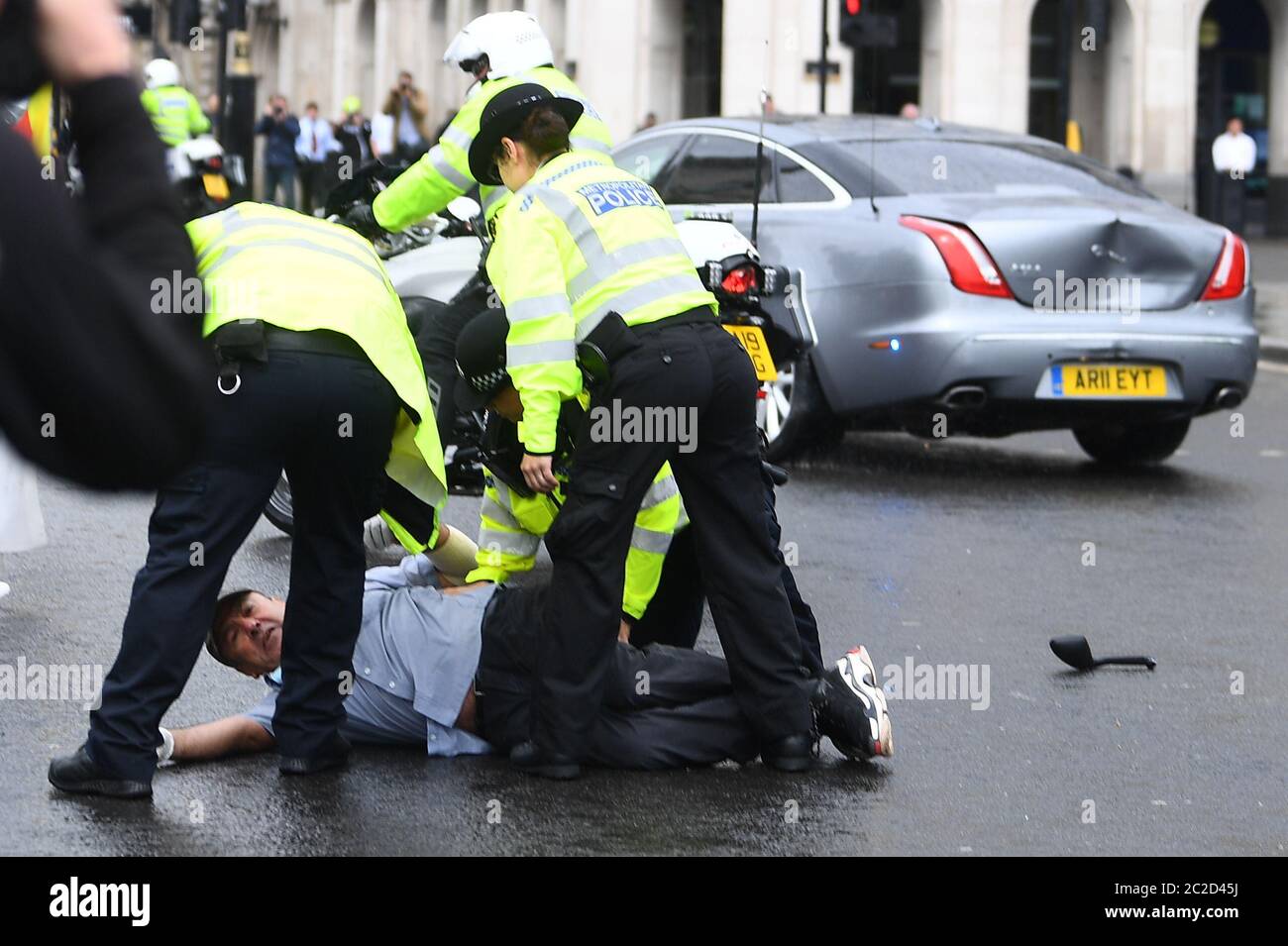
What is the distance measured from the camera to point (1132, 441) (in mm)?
11391

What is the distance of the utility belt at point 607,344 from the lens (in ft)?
17.9

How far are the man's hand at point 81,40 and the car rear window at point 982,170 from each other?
343 inches

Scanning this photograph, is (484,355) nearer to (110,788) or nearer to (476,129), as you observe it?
(476,129)

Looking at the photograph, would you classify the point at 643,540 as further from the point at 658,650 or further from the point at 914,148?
the point at 914,148

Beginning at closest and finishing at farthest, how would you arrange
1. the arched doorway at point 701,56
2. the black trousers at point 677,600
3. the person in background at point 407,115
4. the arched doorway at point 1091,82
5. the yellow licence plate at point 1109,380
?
the black trousers at point 677,600
the yellow licence plate at point 1109,380
the person in background at point 407,115
the arched doorway at point 1091,82
the arched doorway at point 701,56

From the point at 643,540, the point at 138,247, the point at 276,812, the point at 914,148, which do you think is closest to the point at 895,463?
the point at 914,148

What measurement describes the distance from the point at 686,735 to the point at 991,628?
2085 mm

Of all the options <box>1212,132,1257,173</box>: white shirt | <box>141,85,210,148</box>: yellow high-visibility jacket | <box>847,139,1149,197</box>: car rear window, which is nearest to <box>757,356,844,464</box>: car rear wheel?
<box>847,139,1149,197</box>: car rear window

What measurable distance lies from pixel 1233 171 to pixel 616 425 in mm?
31007

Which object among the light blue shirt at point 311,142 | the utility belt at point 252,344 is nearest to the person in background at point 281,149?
the light blue shirt at point 311,142

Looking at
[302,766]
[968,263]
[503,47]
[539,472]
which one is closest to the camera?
[302,766]

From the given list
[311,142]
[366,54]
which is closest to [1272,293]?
[311,142]

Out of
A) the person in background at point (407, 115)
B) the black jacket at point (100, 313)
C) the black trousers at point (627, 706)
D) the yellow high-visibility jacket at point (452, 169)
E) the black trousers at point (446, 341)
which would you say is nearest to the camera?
the black jacket at point (100, 313)

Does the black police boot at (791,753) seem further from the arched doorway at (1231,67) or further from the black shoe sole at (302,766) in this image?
the arched doorway at (1231,67)
